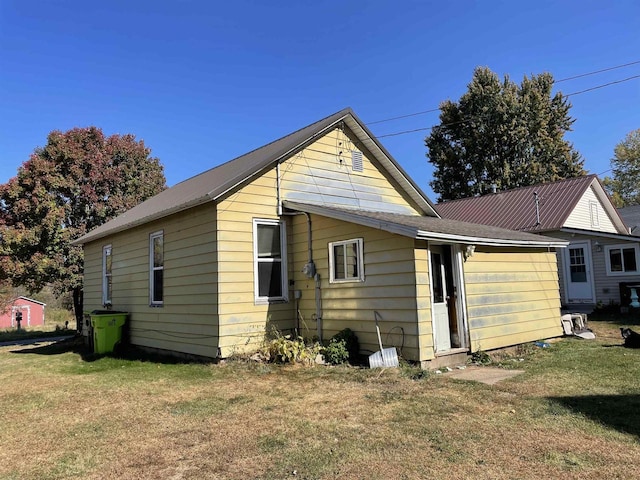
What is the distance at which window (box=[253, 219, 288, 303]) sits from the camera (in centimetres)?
928

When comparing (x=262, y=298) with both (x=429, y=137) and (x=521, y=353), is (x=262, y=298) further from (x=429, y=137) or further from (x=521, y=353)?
(x=429, y=137)

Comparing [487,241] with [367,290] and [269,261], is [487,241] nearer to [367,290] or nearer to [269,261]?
[367,290]

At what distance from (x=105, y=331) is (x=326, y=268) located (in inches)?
248

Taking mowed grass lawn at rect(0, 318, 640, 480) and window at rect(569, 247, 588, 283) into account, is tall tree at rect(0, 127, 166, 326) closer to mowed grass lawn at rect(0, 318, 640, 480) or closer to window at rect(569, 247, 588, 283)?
mowed grass lawn at rect(0, 318, 640, 480)

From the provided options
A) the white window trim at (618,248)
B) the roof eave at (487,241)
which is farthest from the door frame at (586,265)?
the roof eave at (487,241)

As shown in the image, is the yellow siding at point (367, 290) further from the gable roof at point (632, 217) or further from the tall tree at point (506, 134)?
the tall tree at point (506, 134)

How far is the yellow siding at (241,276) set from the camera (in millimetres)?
8648

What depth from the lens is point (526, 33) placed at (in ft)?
41.5

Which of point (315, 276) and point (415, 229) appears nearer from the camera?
point (415, 229)

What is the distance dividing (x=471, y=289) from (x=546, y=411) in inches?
146

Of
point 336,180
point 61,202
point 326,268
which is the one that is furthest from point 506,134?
point 61,202

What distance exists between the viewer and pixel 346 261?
882 cm

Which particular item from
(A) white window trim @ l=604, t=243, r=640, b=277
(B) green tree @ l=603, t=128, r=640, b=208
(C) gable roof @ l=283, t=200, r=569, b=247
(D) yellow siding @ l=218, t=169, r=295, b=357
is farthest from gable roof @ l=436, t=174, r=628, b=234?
(B) green tree @ l=603, t=128, r=640, b=208

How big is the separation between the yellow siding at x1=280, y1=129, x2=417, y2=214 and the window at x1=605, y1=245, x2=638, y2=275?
10.1 m
